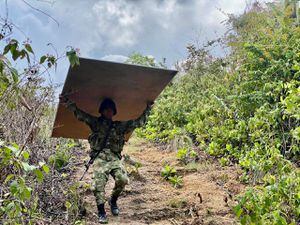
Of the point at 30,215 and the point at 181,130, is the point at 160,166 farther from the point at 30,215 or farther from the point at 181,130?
the point at 30,215

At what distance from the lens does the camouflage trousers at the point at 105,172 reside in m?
5.29

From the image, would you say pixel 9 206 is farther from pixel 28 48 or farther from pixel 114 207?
pixel 114 207

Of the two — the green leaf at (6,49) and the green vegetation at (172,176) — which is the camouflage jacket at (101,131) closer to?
the green vegetation at (172,176)

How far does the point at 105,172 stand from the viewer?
17.7 feet

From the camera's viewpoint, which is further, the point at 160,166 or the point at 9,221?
the point at 160,166

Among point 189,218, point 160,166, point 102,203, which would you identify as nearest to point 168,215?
point 189,218

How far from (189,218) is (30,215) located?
7.74ft

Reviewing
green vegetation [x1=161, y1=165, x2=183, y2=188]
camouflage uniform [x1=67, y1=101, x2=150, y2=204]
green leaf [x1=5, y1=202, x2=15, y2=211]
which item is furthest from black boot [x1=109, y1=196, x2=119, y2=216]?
green leaf [x1=5, y1=202, x2=15, y2=211]

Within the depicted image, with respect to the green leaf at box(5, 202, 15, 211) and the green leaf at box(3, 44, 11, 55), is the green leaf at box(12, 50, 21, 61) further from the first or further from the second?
the green leaf at box(5, 202, 15, 211)

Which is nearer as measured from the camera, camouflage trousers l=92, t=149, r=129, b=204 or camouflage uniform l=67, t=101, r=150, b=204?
camouflage trousers l=92, t=149, r=129, b=204

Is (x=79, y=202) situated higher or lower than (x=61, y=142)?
lower

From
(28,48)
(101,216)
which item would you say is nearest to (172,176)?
(101,216)

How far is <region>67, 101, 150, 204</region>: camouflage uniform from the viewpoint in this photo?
542cm

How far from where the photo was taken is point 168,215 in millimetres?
5797
